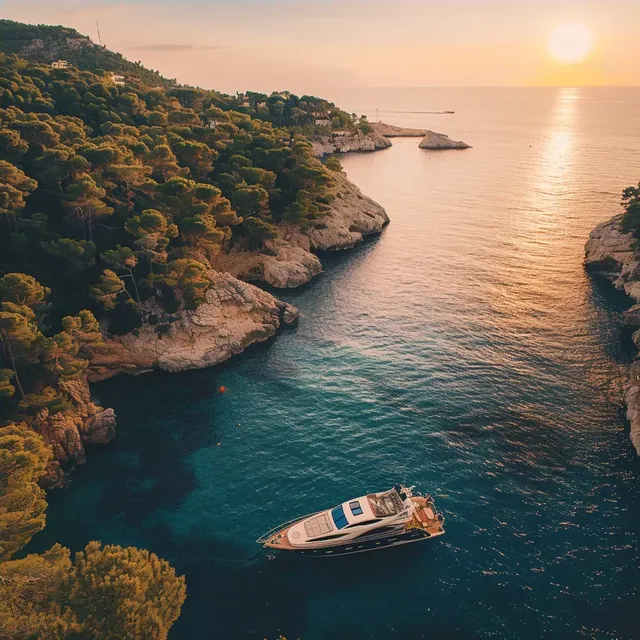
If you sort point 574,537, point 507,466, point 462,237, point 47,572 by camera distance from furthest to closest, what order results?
point 462,237, point 507,466, point 574,537, point 47,572

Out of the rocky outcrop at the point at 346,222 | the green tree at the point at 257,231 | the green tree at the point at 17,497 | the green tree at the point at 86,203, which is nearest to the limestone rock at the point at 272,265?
the green tree at the point at 257,231

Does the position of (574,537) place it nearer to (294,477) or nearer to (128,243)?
(294,477)

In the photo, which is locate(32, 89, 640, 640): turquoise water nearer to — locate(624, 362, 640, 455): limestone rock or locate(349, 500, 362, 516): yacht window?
locate(624, 362, 640, 455): limestone rock

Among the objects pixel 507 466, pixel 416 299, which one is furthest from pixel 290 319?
pixel 507 466

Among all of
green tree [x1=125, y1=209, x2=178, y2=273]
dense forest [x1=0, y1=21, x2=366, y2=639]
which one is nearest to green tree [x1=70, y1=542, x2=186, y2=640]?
dense forest [x1=0, y1=21, x2=366, y2=639]

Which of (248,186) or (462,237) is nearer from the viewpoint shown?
(248,186)

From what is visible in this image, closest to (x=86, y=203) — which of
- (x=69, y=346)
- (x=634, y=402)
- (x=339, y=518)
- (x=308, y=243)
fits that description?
(x=69, y=346)
